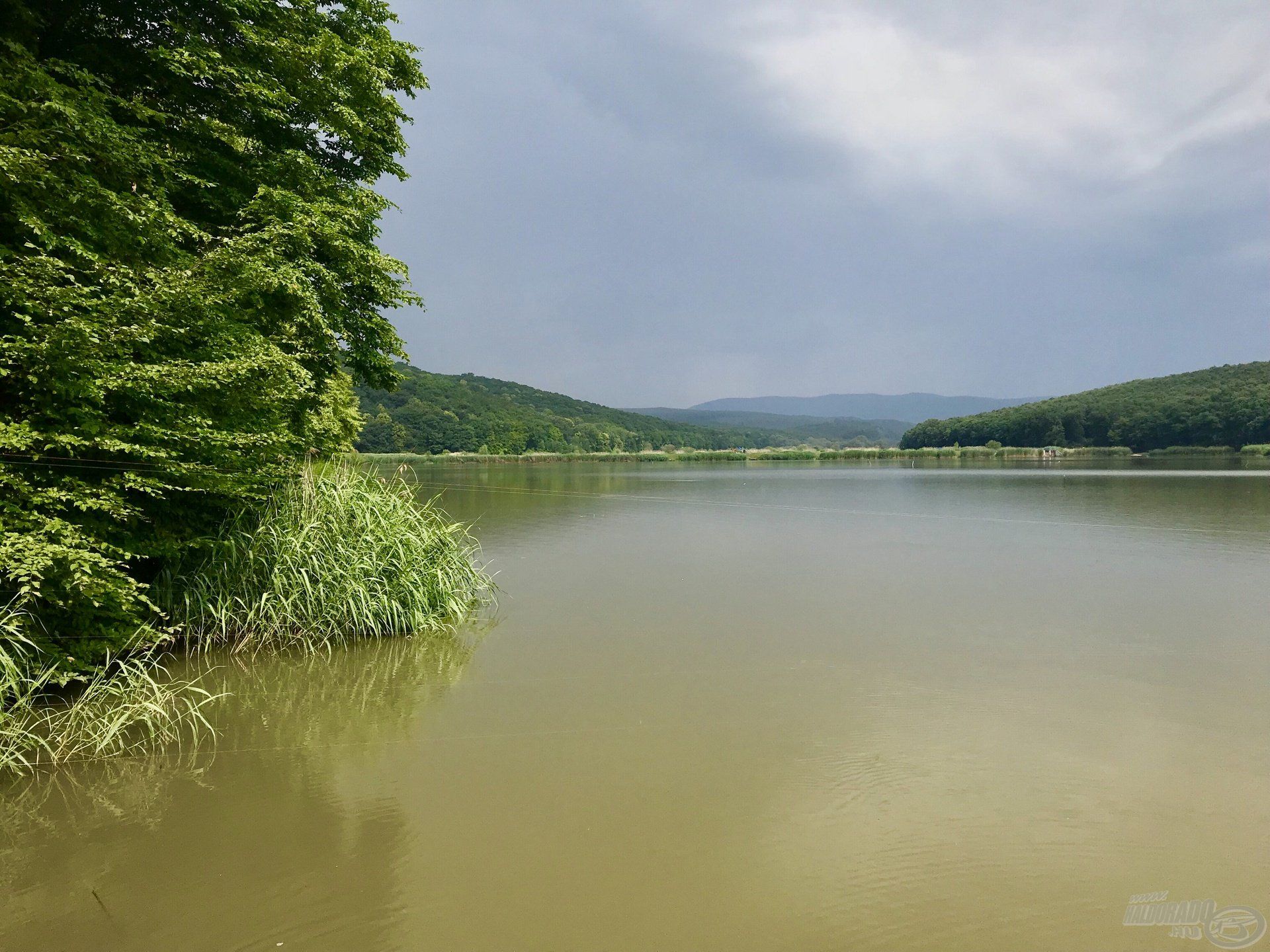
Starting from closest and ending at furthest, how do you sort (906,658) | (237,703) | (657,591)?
(237,703) → (906,658) → (657,591)

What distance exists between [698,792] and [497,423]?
89.3 m

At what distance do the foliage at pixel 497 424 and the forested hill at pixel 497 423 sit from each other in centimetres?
14

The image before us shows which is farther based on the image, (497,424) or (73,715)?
(497,424)

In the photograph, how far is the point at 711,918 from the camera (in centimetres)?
322

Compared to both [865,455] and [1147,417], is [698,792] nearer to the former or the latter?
[865,455]

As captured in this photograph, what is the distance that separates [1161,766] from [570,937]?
4.13m

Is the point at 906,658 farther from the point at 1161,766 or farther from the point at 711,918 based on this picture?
the point at 711,918

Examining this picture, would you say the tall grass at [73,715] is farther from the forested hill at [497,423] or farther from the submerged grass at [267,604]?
the forested hill at [497,423]

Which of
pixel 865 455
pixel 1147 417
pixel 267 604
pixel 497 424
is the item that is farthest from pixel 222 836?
pixel 1147 417

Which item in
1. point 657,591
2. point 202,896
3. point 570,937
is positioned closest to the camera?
point 570,937

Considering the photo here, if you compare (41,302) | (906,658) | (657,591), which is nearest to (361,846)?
(41,302)

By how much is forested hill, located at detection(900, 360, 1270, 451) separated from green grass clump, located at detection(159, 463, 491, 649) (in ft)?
300

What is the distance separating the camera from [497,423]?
9150 centimetres

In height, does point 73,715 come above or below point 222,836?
above
